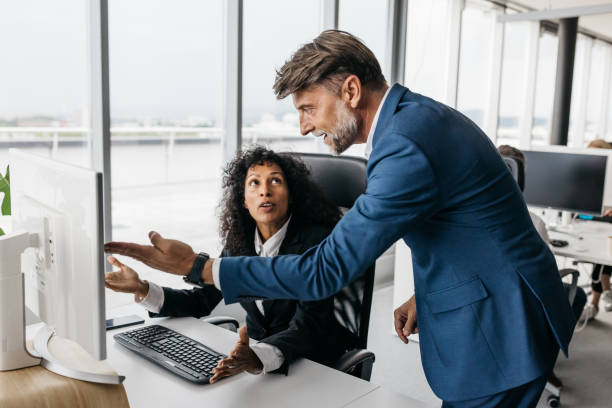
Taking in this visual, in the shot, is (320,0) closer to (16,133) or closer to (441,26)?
(441,26)

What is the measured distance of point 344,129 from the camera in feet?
4.31

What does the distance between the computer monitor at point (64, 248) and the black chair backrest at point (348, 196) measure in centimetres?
98

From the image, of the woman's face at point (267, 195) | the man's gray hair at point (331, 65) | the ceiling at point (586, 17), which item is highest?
the ceiling at point (586, 17)

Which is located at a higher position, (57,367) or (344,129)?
(344,129)

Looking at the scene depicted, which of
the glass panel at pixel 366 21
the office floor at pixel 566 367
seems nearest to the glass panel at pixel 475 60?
the glass panel at pixel 366 21

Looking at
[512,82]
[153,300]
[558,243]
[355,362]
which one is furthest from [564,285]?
[512,82]

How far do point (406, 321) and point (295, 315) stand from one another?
13.4 inches

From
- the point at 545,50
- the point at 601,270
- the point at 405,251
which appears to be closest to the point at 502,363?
the point at 405,251

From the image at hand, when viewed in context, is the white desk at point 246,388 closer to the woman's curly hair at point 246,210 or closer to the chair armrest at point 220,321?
the chair armrest at point 220,321

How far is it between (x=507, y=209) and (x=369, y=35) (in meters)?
3.72

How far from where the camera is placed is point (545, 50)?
7.54 m

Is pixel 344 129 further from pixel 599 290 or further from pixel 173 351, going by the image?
pixel 599 290

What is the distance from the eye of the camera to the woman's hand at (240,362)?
4.25 ft

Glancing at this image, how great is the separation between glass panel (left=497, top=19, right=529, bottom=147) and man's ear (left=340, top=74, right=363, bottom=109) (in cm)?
570
